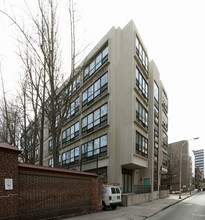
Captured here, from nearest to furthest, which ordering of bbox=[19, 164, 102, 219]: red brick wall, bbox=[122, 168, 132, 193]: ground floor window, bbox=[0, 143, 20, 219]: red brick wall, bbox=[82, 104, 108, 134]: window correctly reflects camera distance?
bbox=[0, 143, 20, 219]: red brick wall, bbox=[19, 164, 102, 219]: red brick wall, bbox=[122, 168, 132, 193]: ground floor window, bbox=[82, 104, 108, 134]: window

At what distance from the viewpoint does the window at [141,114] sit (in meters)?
26.5

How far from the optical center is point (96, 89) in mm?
28984

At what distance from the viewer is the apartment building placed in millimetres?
24578

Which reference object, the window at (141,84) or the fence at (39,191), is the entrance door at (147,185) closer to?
the window at (141,84)

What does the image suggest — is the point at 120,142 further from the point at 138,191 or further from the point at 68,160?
the point at 68,160

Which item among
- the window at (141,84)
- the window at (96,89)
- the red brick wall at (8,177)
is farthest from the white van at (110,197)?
the window at (141,84)

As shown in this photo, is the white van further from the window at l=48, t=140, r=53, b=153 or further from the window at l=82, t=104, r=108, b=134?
the window at l=48, t=140, r=53, b=153

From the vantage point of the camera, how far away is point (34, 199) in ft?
38.1

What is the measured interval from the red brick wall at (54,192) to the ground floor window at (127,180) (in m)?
9.05

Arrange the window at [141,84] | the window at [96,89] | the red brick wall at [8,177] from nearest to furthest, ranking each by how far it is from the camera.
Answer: the red brick wall at [8,177]
the window at [141,84]
the window at [96,89]

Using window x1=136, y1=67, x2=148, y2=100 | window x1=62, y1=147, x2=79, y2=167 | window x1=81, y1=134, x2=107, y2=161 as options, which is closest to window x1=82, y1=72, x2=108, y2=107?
window x1=136, y1=67, x2=148, y2=100

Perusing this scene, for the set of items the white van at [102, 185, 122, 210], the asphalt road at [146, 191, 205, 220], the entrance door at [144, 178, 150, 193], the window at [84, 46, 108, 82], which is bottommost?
the entrance door at [144, 178, 150, 193]

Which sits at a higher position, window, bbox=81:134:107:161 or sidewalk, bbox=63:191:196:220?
window, bbox=81:134:107:161

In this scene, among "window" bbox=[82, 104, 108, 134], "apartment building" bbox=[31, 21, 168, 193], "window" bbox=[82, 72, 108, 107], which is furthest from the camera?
"window" bbox=[82, 72, 108, 107]
